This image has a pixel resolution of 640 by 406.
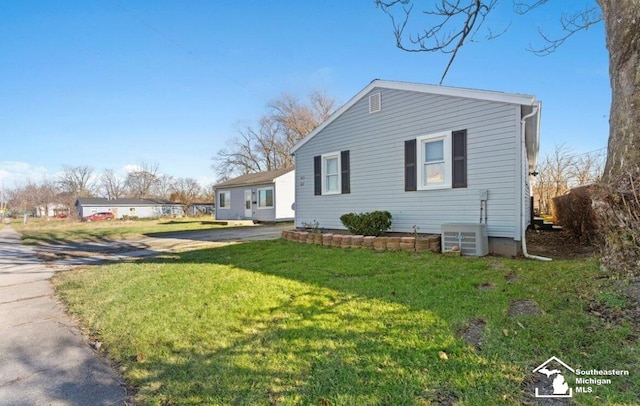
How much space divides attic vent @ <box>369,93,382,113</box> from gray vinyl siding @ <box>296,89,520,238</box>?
0.13 metres

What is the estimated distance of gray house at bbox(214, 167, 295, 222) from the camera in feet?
64.5

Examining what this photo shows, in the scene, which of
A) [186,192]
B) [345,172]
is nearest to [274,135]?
[186,192]

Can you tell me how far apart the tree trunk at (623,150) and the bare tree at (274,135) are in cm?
3189

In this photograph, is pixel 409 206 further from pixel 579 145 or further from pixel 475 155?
pixel 579 145

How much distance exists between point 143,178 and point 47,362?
5457 centimetres

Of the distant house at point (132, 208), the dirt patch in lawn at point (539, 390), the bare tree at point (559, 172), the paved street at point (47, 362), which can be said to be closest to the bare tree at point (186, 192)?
the distant house at point (132, 208)

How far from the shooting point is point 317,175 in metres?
10.3

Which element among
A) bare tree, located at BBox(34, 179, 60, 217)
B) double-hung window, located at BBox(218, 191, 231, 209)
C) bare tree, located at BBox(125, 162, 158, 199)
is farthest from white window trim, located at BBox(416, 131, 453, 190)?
bare tree, located at BBox(34, 179, 60, 217)

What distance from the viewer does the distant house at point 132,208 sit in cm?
4078

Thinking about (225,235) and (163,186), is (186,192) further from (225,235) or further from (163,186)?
(225,235)

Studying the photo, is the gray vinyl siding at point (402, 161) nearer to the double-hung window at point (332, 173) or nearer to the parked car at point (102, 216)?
the double-hung window at point (332, 173)

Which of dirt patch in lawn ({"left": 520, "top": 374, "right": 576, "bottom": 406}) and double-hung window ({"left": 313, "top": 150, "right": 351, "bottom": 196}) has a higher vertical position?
double-hung window ({"left": 313, "top": 150, "right": 351, "bottom": 196})

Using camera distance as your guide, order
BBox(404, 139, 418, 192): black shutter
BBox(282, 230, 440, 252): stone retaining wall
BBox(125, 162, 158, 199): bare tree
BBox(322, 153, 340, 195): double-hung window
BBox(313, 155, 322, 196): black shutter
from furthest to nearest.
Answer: BBox(125, 162, 158, 199): bare tree → BBox(313, 155, 322, 196): black shutter → BBox(322, 153, 340, 195): double-hung window → BBox(404, 139, 418, 192): black shutter → BBox(282, 230, 440, 252): stone retaining wall

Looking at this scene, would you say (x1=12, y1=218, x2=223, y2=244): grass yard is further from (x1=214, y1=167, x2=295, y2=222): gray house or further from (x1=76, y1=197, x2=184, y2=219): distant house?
(x1=76, y1=197, x2=184, y2=219): distant house
